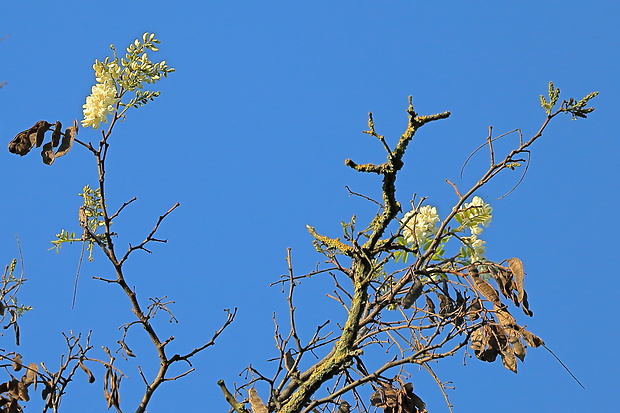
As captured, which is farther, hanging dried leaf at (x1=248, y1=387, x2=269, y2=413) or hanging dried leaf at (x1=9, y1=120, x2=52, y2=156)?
hanging dried leaf at (x1=9, y1=120, x2=52, y2=156)

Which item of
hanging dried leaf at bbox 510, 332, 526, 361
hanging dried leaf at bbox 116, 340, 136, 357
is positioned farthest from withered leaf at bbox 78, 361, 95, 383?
hanging dried leaf at bbox 510, 332, 526, 361

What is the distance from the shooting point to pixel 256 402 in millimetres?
3492

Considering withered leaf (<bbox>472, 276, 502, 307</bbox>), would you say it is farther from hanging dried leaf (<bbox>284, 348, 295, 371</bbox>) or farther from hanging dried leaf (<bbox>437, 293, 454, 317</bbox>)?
hanging dried leaf (<bbox>284, 348, 295, 371</bbox>)

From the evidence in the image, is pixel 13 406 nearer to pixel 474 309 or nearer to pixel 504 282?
pixel 474 309

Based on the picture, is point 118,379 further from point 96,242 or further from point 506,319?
point 506,319

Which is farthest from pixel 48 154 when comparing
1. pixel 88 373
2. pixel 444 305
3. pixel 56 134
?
pixel 444 305

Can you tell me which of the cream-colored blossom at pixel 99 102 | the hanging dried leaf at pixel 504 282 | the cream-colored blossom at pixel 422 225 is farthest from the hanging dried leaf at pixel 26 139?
the hanging dried leaf at pixel 504 282

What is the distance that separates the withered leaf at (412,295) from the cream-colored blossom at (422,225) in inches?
16.2

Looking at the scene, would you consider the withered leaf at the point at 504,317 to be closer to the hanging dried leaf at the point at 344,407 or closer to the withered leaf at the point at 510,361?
the withered leaf at the point at 510,361

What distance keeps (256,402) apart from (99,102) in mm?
1419

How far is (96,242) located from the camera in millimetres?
3664

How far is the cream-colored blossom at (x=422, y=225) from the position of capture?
12.8 ft

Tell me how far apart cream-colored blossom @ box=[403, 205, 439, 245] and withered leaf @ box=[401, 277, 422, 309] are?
16.2 inches

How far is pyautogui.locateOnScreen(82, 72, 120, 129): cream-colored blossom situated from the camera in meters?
3.77
